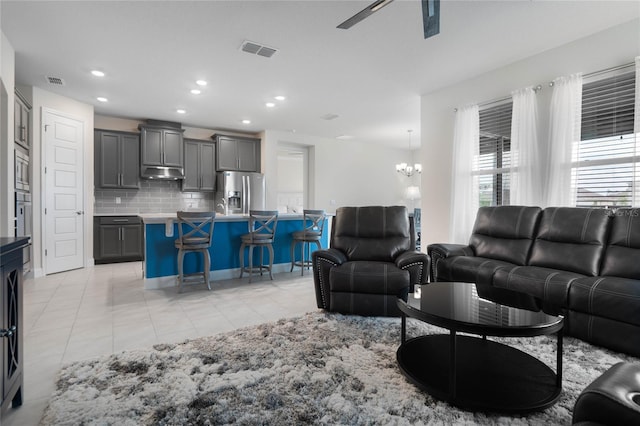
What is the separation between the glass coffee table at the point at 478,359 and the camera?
158 centimetres

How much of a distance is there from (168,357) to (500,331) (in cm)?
198

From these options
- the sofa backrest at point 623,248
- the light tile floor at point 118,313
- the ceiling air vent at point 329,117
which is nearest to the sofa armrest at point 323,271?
the light tile floor at point 118,313

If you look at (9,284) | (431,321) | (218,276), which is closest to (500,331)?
(431,321)

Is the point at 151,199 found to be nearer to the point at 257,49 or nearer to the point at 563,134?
the point at 257,49

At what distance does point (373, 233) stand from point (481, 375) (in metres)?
1.88

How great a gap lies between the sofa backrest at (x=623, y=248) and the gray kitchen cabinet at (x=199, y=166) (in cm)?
649

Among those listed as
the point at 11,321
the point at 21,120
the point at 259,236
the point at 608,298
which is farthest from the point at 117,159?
the point at 608,298

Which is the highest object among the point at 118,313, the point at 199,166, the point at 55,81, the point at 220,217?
the point at 55,81

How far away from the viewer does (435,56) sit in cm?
385

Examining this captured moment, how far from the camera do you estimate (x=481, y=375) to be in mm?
1790

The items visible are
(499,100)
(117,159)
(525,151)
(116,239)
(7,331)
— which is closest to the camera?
(7,331)

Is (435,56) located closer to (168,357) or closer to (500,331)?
(500,331)

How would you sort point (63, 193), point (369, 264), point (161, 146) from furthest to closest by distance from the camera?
point (161, 146)
point (63, 193)
point (369, 264)

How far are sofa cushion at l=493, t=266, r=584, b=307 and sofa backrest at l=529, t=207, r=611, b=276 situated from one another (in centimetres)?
14
